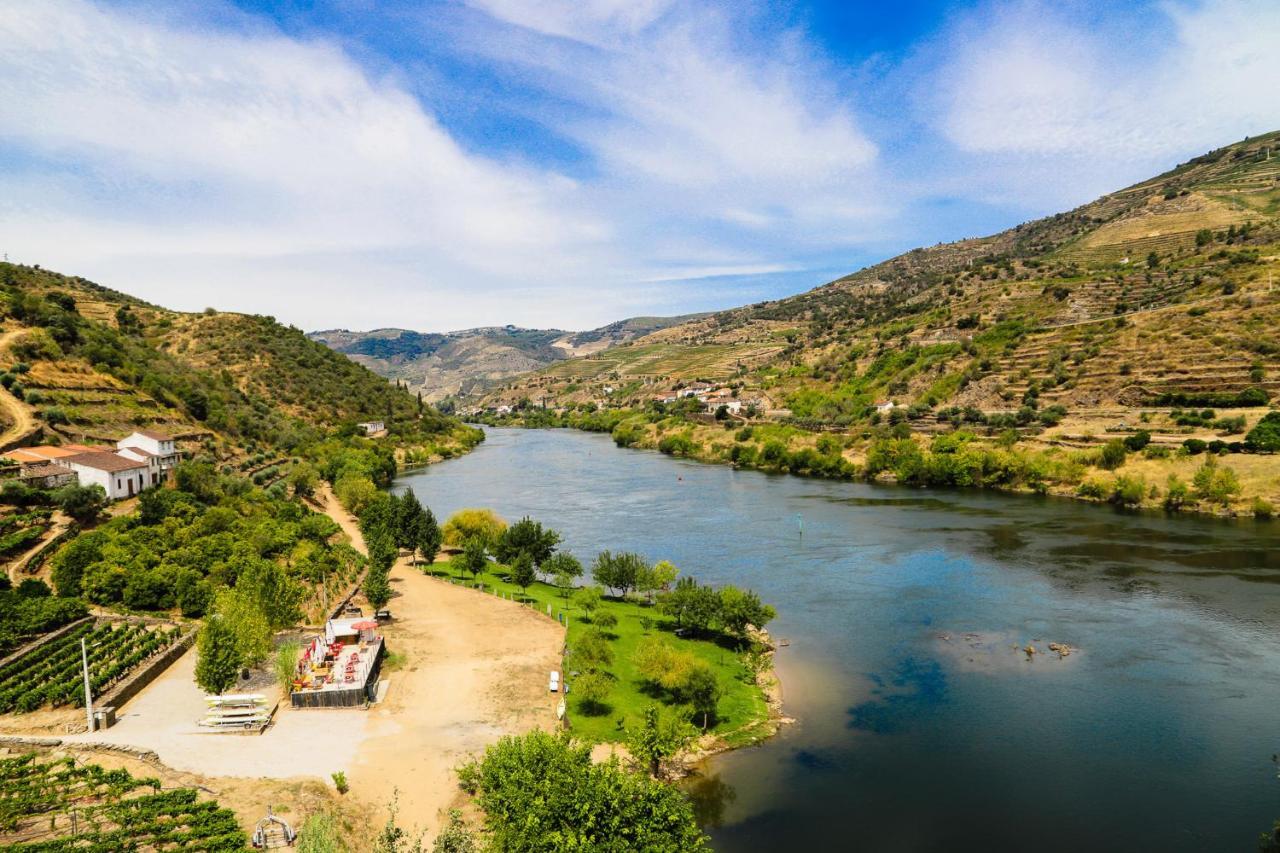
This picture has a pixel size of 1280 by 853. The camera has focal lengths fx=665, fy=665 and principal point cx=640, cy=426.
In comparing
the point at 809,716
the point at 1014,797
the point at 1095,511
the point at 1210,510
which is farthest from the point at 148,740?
the point at 1210,510

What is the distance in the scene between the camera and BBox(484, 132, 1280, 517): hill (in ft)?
246

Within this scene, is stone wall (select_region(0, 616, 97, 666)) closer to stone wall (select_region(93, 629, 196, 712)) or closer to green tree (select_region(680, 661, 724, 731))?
stone wall (select_region(93, 629, 196, 712))

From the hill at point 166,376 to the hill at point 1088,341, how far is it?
60521 mm

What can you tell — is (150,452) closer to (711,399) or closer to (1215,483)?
(1215,483)

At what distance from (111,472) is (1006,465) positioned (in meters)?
83.4

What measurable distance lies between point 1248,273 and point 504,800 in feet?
369

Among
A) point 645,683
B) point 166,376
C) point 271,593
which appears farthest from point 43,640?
point 166,376

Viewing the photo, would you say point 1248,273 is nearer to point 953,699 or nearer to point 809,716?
point 953,699

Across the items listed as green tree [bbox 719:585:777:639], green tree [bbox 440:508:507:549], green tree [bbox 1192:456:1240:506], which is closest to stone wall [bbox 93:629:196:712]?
green tree [bbox 440:508:507:549]

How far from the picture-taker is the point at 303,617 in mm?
36000

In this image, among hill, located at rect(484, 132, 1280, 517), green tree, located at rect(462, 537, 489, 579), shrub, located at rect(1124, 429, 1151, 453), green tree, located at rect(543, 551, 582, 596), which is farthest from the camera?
hill, located at rect(484, 132, 1280, 517)

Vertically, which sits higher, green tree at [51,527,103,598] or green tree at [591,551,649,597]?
green tree at [51,527,103,598]

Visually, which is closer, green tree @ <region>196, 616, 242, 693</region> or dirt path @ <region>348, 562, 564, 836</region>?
dirt path @ <region>348, 562, 564, 836</region>

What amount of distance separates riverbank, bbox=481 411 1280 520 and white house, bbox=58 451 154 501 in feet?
244
